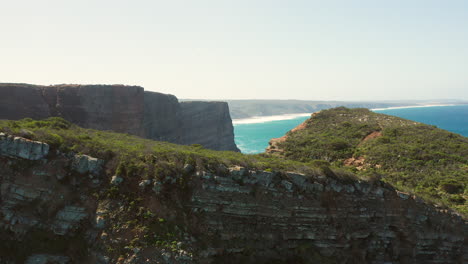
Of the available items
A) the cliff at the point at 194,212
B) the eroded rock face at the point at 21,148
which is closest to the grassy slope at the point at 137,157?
the cliff at the point at 194,212

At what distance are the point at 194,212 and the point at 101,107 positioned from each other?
42.0 metres

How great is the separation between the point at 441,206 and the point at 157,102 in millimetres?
56756

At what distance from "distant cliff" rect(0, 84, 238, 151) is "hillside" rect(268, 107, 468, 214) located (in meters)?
29.6

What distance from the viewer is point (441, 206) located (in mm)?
19594

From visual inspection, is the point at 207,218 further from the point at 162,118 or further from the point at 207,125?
the point at 207,125

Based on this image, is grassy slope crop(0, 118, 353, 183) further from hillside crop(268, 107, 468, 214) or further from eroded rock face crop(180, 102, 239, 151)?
eroded rock face crop(180, 102, 239, 151)

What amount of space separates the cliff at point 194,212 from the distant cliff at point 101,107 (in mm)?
35492

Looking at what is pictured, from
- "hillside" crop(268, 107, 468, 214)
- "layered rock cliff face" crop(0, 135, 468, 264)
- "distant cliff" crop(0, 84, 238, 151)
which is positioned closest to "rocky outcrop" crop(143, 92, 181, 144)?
"distant cliff" crop(0, 84, 238, 151)

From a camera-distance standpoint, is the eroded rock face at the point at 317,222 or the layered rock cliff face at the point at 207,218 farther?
the eroded rock face at the point at 317,222

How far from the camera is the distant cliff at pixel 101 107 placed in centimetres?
4612

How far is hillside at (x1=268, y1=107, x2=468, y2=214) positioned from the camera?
23.3 metres

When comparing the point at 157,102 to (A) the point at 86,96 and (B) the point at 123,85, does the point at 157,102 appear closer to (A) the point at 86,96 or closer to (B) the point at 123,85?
(B) the point at 123,85

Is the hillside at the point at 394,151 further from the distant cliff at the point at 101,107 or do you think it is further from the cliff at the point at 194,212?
the distant cliff at the point at 101,107

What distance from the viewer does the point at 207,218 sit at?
52.9 ft
